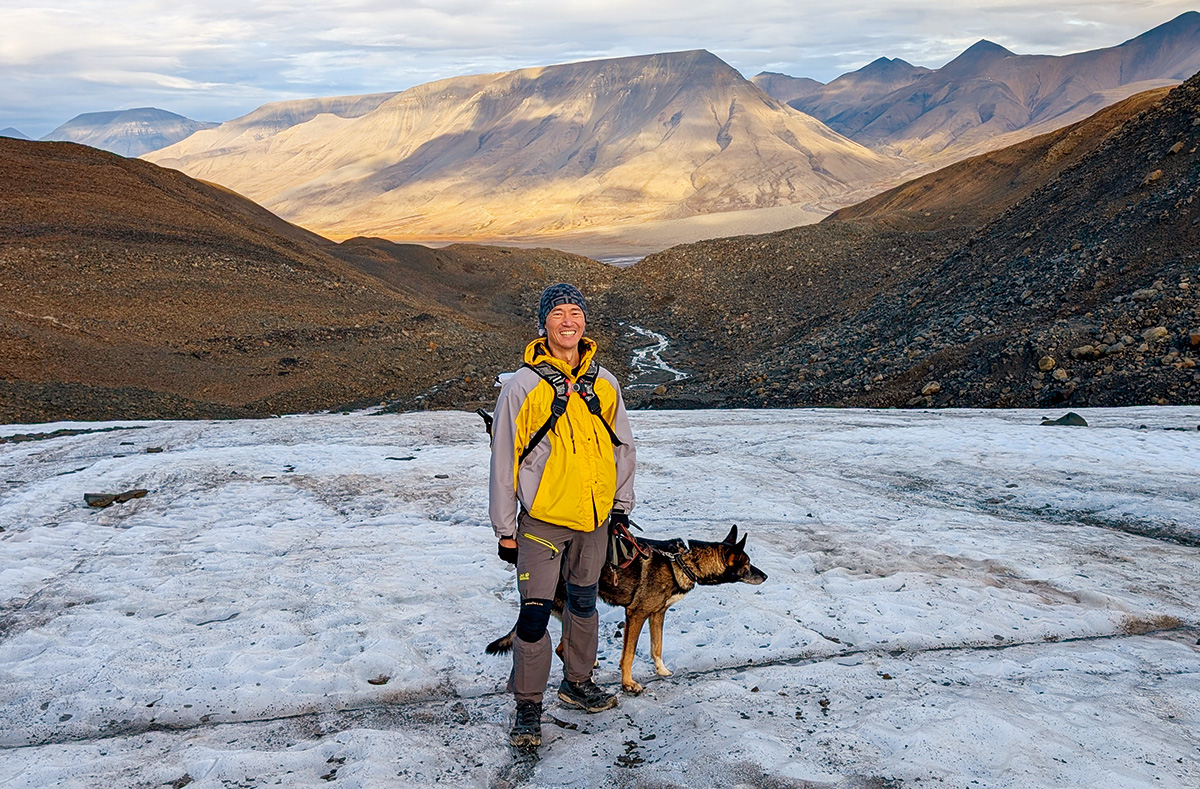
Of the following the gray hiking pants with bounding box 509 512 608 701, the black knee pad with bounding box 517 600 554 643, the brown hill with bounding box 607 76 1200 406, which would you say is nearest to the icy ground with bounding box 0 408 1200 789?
the gray hiking pants with bounding box 509 512 608 701

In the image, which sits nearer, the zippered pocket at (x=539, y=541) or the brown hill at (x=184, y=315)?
the zippered pocket at (x=539, y=541)

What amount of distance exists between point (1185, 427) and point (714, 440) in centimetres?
628

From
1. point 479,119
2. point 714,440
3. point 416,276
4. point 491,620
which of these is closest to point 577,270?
point 416,276

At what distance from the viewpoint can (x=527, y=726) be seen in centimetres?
423

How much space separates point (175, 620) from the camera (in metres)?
5.89

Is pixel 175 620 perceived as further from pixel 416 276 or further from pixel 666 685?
pixel 416 276

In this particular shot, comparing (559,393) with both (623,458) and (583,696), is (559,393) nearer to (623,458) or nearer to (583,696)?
(623,458)

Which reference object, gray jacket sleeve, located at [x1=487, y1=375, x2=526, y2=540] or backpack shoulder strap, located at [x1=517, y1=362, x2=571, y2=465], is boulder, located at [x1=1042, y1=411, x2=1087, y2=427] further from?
gray jacket sleeve, located at [x1=487, y1=375, x2=526, y2=540]

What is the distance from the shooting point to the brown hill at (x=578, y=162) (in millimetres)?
135000

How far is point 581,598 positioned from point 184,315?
25.3 meters

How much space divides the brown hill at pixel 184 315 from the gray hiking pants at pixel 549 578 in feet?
50.3

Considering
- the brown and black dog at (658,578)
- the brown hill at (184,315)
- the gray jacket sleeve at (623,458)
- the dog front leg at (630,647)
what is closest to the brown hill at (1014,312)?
the brown hill at (184,315)

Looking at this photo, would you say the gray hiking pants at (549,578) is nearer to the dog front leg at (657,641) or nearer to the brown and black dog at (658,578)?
the brown and black dog at (658,578)

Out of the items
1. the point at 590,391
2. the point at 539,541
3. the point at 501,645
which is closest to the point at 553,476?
the point at 539,541
